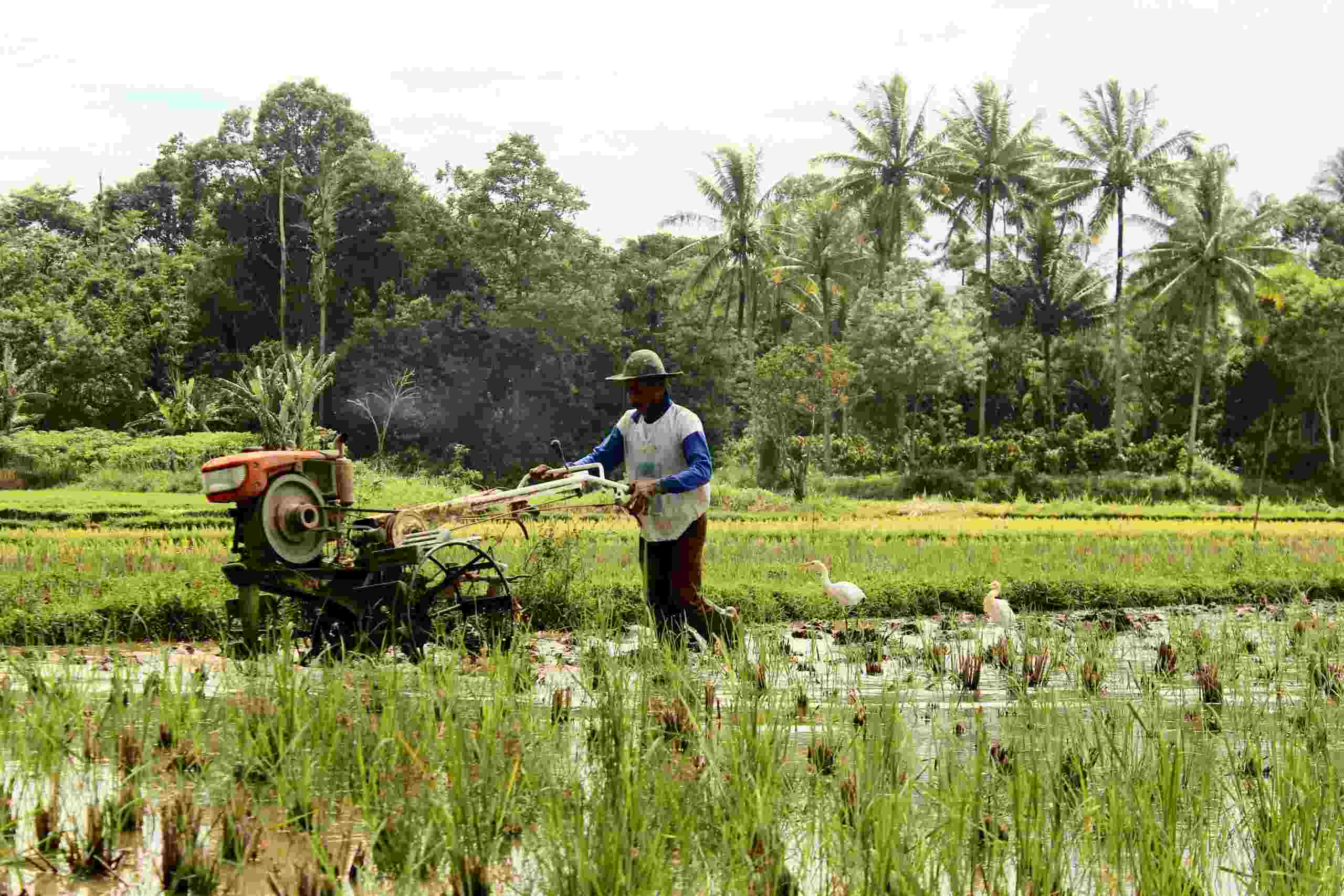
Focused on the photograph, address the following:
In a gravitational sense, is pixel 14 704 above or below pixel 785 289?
below

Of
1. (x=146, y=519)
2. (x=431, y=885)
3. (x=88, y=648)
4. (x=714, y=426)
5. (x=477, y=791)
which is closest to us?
(x=431, y=885)

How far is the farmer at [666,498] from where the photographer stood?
19.4 ft

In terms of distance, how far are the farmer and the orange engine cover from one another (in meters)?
1.21

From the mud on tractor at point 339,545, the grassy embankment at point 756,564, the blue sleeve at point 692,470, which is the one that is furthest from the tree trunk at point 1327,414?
the mud on tractor at point 339,545

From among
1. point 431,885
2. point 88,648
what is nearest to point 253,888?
point 431,885

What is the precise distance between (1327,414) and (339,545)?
36.8m

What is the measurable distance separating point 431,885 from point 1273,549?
Answer: 12296 millimetres

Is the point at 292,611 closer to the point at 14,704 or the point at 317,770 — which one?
the point at 14,704

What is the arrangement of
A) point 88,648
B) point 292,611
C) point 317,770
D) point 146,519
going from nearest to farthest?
point 317,770
point 292,611
point 88,648
point 146,519

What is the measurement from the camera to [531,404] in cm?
3659

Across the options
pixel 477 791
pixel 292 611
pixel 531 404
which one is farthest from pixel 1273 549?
pixel 531 404

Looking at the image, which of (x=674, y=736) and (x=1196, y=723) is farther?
(x=1196, y=723)

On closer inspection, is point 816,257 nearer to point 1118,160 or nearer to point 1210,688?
point 1118,160

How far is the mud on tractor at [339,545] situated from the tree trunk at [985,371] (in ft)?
99.2
